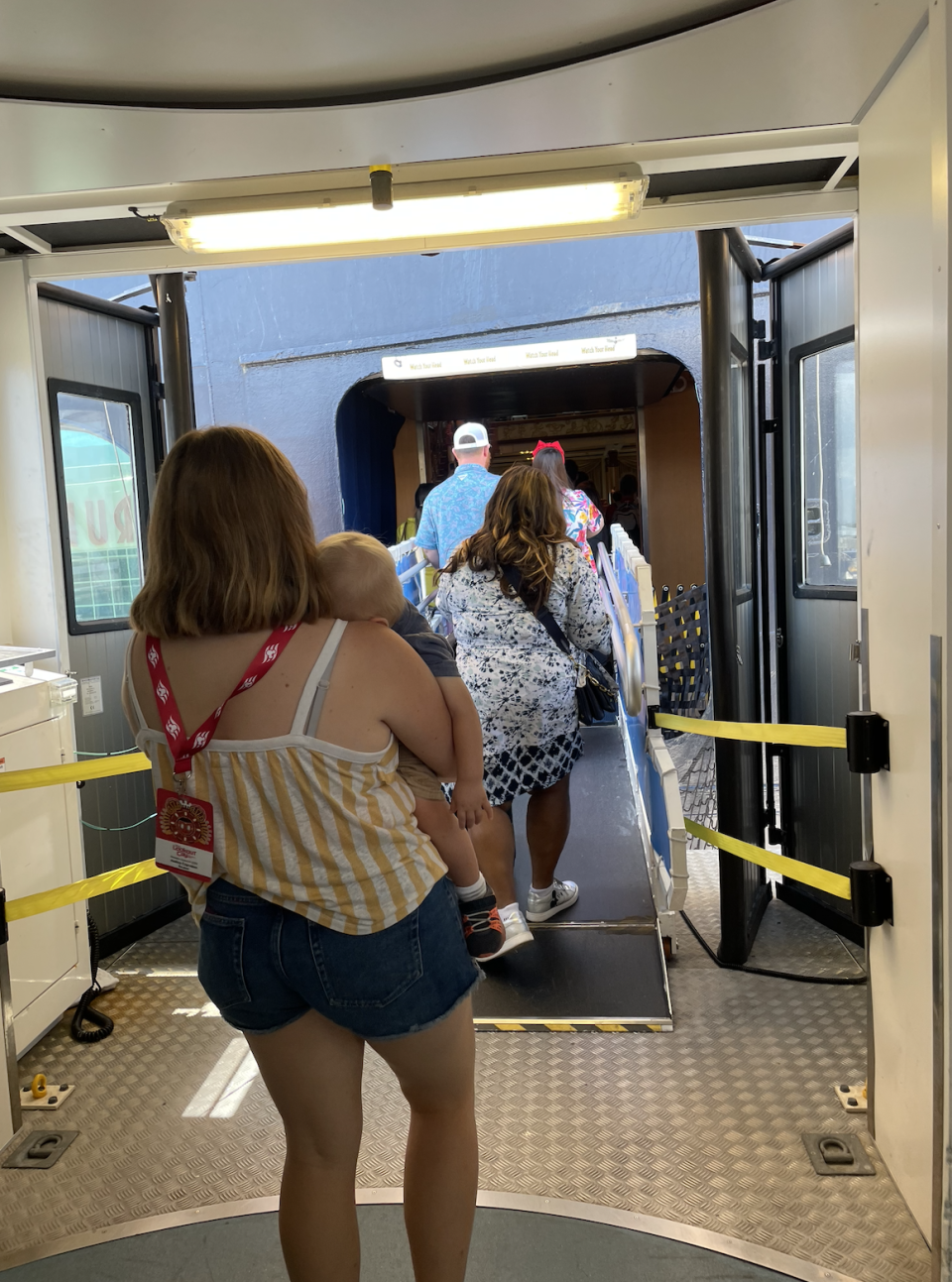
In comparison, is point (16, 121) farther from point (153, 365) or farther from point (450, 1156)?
point (153, 365)

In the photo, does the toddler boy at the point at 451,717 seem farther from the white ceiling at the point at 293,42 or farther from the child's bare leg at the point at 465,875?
A: the white ceiling at the point at 293,42

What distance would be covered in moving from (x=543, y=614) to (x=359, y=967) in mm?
2185

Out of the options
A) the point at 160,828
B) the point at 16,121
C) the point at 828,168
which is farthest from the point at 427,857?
the point at 828,168

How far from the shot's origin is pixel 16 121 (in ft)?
6.71

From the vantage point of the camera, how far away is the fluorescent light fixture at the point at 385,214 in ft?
8.73

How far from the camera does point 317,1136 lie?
1657 millimetres

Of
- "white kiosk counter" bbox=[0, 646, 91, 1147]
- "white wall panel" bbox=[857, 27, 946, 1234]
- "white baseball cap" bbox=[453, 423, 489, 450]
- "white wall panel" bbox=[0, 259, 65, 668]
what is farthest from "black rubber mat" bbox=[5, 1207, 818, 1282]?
"white baseball cap" bbox=[453, 423, 489, 450]

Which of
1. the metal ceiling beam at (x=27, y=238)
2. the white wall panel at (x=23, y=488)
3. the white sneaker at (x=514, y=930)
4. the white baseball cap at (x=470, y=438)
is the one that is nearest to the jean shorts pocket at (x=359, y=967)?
the white sneaker at (x=514, y=930)

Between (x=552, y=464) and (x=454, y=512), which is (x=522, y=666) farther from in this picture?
(x=552, y=464)

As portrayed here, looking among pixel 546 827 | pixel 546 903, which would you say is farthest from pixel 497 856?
pixel 546 903

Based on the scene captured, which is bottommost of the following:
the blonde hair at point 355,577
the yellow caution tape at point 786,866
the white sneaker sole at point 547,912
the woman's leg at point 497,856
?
the white sneaker sole at point 547,912

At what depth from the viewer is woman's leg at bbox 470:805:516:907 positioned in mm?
3592

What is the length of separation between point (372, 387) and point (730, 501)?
514 cm

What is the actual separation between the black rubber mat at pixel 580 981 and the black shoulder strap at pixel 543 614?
3.78ft
